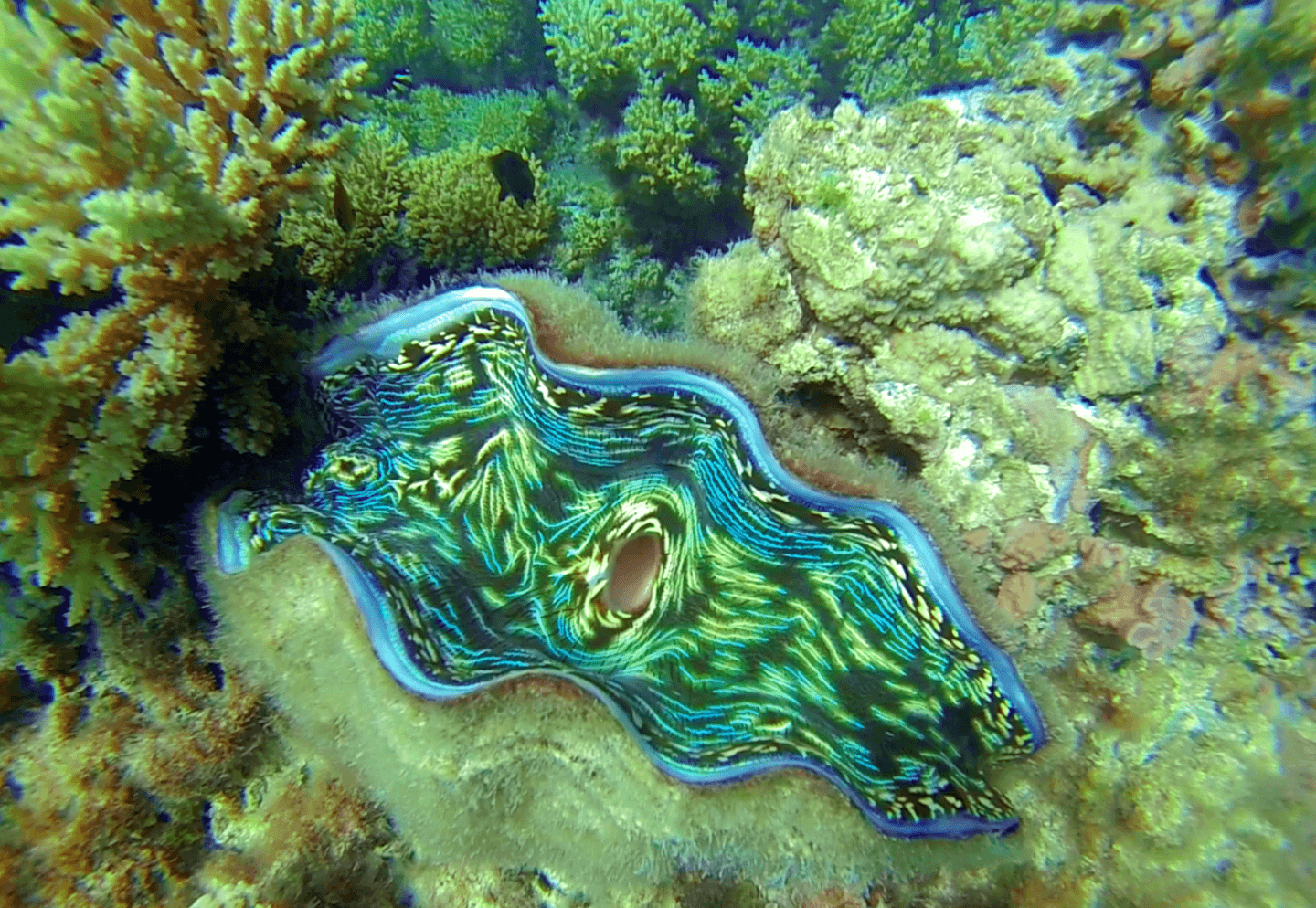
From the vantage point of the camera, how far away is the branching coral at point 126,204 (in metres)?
1.87

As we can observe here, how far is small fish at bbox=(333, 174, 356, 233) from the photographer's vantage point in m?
2.91

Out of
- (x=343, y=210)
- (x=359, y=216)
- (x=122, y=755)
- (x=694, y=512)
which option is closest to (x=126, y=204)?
(x=343, y=210)

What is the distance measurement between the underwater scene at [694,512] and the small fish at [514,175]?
111 centimetres

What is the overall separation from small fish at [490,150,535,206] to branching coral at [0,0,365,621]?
119 centimetres

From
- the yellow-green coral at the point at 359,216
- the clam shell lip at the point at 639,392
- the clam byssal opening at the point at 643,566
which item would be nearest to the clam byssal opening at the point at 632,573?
the clam byssal opening at the point at 643,566

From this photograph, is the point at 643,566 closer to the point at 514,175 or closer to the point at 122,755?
the point at 122,755

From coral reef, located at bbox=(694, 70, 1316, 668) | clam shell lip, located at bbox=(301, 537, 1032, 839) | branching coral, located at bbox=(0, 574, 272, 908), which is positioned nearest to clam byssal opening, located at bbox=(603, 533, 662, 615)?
clam shell lip, located at bbox=(301, 537, 1032, 839)

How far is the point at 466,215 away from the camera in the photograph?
3.32 meters

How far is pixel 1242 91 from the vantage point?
2285 mm

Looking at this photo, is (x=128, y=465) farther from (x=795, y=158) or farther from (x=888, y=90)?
(x=888, y=90)

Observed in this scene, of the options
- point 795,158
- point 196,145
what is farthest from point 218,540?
point 795,158

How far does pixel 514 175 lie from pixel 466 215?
477 mm

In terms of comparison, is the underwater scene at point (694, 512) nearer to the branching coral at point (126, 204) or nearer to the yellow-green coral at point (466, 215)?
the branching coral at point (126, 204)

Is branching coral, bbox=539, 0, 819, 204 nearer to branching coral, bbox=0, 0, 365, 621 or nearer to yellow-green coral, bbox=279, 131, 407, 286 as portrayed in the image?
yellow-green coral, bbox=279, 131, 407, 286
